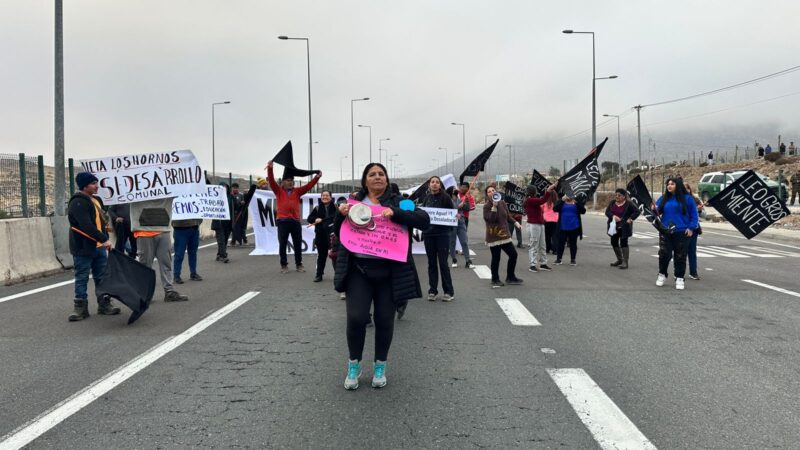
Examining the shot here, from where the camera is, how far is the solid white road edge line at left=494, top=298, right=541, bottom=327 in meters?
6.61

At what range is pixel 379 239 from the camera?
4.36 metres

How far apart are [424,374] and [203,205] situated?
22.0 ft

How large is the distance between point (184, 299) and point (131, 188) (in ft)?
6.07

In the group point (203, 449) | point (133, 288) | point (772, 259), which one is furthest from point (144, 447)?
point (772, 259)

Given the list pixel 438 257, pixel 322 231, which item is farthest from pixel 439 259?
pixel 322 231

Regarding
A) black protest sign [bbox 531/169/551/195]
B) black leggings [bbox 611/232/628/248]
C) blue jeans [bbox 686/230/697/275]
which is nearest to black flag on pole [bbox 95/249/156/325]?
blue jeans [bbox 686/230/697/275]

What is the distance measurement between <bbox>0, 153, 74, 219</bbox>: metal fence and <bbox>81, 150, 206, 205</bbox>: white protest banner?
4831 millimetres

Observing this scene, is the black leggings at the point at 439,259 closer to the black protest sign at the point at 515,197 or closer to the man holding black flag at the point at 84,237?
the man holding black flag at the point at 84,237

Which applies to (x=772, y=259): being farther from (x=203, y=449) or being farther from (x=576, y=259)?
(x=203, y=449)

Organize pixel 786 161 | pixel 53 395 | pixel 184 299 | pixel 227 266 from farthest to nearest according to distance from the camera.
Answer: pixel 786 161, pixel 227 266, pixel 184 299, pixel 53 395

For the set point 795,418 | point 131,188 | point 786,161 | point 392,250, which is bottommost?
point 795,418

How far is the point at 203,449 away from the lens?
3.32 metres

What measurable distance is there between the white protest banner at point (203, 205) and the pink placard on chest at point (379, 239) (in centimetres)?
558

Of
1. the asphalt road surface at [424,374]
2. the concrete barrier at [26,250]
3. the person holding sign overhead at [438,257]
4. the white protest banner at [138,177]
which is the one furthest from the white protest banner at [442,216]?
the concrete barrier at [26,250]
